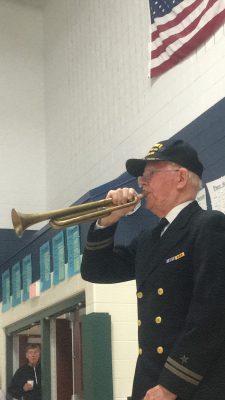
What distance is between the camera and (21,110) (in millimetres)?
8836

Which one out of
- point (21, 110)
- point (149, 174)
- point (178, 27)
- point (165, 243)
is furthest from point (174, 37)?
point (21, 110)

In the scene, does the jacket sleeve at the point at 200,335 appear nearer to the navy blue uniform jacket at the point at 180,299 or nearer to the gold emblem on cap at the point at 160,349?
the navy blue uniform jacket at the point at 180,299

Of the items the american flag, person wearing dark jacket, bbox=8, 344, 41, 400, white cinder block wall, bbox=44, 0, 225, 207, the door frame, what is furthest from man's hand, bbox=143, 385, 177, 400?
person wearing dark jacket, bbox=8, 344, 41, 400

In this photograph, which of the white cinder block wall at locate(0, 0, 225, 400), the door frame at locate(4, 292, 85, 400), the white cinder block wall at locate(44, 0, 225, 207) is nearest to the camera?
the white cinder block wall at locate(44, 0, 225, 207)

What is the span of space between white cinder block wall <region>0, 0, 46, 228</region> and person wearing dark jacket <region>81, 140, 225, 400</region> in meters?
6.19

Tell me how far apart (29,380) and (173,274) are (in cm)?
508

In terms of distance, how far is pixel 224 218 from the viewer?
2057mm

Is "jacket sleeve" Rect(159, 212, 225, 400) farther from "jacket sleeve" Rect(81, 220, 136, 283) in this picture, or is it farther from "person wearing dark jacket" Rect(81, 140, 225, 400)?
"jacket sleeve" Rect(81, 220, 136, 283)

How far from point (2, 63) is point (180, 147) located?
22.7 ft

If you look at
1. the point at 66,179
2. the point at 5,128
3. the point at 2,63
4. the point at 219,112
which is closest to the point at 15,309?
the point at 66,179

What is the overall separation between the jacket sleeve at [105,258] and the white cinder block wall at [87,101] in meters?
2.10

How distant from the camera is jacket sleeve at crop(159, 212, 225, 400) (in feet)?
6.12

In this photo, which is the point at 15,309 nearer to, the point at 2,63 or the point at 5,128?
the point at 5,128

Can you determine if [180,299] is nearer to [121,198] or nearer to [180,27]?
[121,198]
